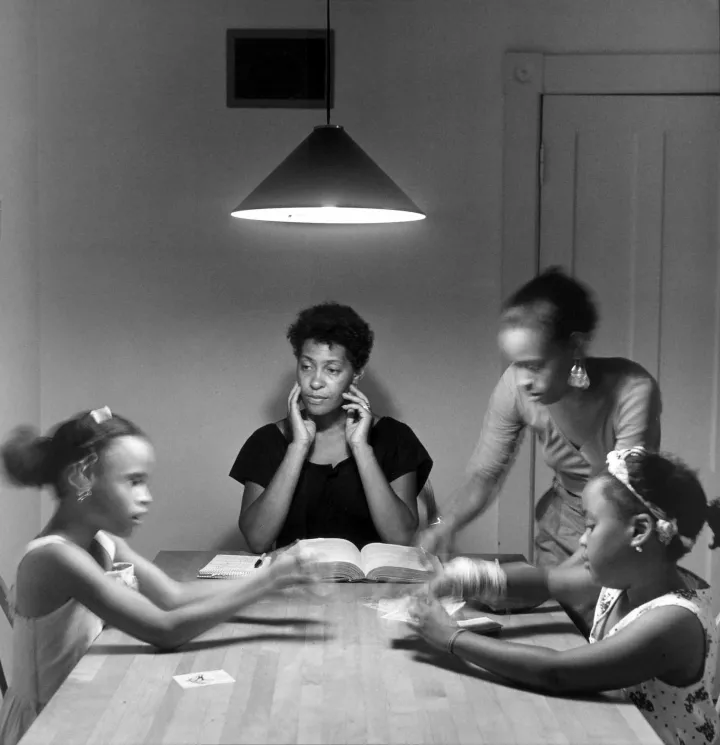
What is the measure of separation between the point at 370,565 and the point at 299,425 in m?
0.59

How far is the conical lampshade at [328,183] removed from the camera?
217 cm

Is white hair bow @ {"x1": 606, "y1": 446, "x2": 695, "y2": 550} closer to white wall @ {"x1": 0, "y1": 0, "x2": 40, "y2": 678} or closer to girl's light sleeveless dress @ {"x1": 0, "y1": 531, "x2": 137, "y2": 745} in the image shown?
girl's light sleeveless dress @ {"x1": 0, "y1": 531, "x2": 137, "y2": 745}

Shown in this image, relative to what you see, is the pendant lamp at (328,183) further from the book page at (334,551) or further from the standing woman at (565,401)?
the book page at (334,551)

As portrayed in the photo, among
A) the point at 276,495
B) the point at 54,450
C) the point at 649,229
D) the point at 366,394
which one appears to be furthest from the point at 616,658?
the point at 649,229

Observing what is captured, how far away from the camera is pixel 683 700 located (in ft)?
5.40

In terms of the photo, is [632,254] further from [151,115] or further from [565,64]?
[151,115]

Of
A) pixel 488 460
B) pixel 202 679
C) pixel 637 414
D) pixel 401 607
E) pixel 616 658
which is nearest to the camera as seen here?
pixel 616 658

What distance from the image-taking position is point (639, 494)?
1.66 metres

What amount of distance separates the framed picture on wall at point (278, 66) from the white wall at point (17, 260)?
0.61 metres

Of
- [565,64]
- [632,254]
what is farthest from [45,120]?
[632,254]

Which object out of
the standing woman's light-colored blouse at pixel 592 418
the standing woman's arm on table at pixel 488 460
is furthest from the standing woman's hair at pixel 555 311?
the standing woman's arm on table at pixel 488 460

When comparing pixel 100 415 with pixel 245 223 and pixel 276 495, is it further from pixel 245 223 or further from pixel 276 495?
pixel 245 223

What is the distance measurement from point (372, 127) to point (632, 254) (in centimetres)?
90

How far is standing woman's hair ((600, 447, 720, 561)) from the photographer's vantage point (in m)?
1.65
